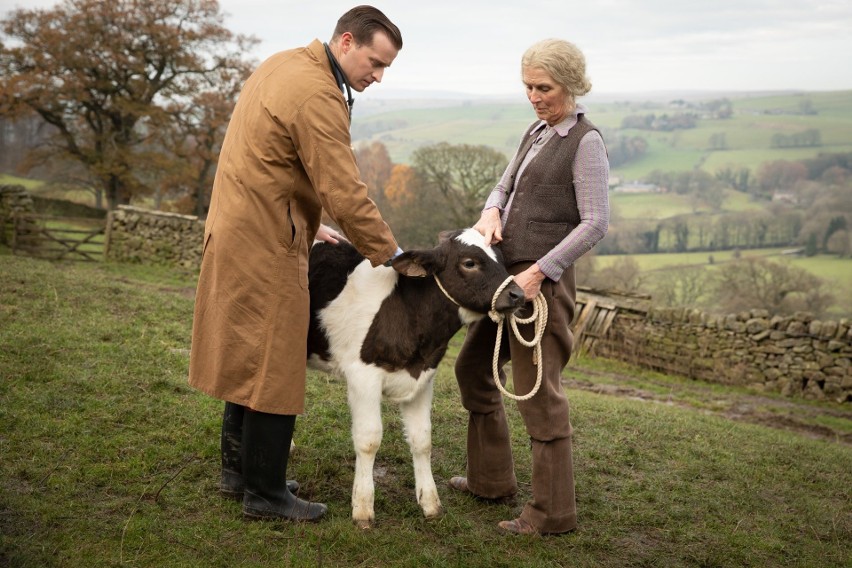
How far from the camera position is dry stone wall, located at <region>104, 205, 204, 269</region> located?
832 inches

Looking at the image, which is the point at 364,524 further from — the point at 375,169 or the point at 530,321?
the point at 375,169

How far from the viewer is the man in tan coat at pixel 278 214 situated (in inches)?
157

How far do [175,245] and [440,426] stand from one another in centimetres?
1629

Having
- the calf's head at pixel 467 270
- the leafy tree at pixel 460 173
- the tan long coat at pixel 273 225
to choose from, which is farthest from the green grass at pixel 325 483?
the leafy tree at pixel 460 173

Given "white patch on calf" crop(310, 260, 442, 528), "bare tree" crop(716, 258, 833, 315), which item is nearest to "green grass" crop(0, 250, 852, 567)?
"white patch on calf" crop(310, 260, 442, 528)

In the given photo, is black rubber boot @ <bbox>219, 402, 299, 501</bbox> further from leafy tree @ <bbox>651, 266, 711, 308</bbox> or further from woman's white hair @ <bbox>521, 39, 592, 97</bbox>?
leafy tree @ <bbox>651, 266, 711, 308</bbox>

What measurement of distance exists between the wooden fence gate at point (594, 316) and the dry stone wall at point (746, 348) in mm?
181

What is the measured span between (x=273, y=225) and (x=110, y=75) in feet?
101

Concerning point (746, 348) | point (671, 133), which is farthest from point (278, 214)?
point (671, 133)

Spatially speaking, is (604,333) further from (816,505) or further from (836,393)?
(816,505)

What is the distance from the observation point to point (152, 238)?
21.2 meters

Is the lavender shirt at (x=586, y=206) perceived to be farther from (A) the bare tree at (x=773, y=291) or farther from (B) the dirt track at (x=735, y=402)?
(A) the bare tree at (x=773, y=291)

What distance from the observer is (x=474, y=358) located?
4.95 meters

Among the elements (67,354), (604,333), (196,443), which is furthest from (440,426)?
(604,333)
